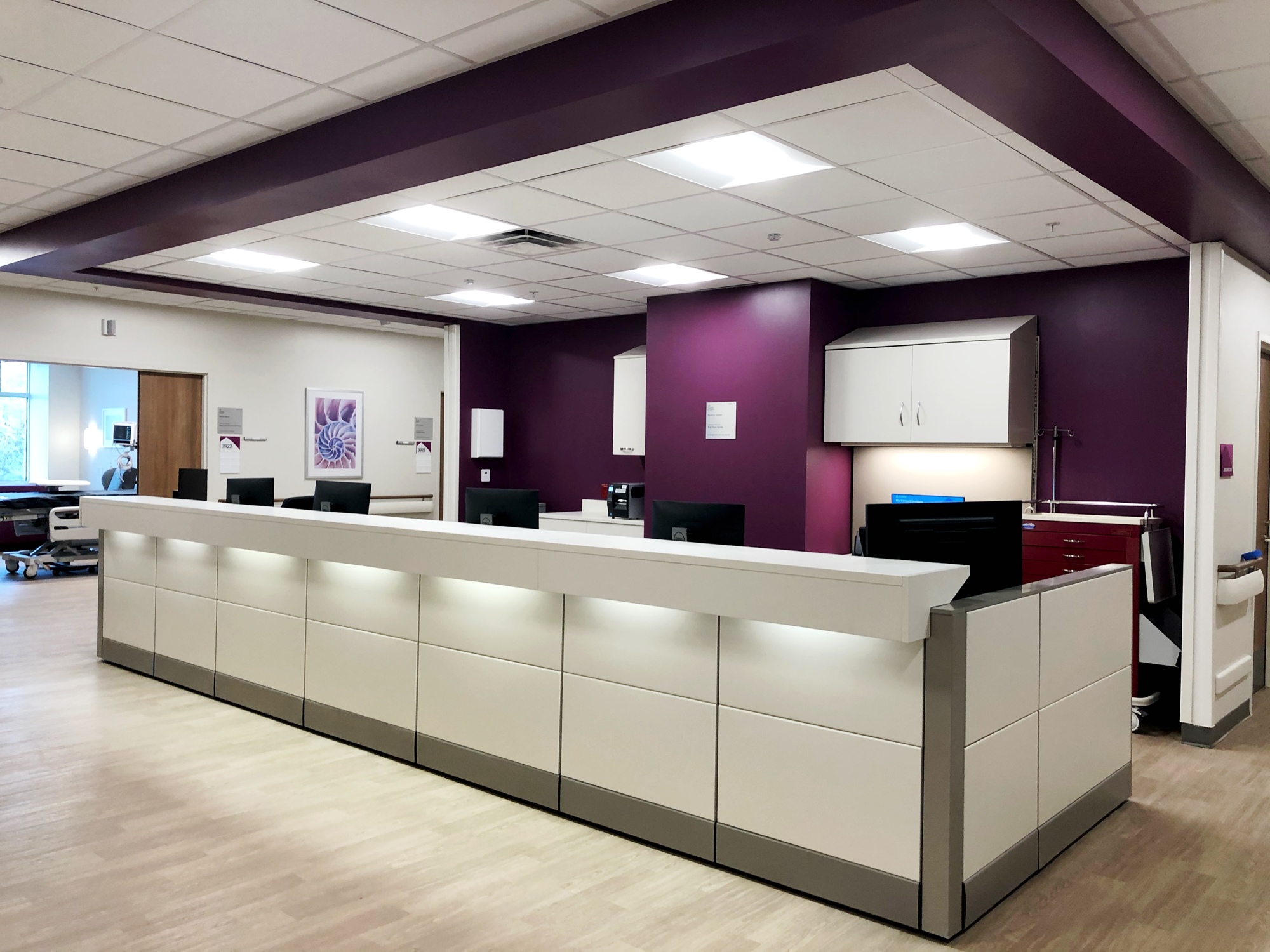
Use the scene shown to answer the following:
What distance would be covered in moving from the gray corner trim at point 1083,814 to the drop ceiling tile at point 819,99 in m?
2.64

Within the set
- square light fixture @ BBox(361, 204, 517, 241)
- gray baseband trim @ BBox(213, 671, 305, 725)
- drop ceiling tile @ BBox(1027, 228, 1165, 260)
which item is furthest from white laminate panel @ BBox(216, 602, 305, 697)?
drop ceiling tile @ BBox(1027, 228, 1165, 260)

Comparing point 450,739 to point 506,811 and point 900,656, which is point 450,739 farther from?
point 900,656

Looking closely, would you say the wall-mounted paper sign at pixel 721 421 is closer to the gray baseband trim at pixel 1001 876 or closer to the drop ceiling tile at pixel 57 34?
the gray baseband trim at pixel 1001 876

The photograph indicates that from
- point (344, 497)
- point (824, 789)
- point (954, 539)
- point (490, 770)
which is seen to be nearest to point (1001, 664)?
point (954, 539)

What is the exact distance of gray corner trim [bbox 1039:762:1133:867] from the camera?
10.9ft

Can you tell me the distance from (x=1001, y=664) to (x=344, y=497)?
442cm

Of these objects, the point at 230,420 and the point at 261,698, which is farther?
the point at 230,420

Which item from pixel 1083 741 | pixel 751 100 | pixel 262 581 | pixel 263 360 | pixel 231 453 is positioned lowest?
pixel 1083 741

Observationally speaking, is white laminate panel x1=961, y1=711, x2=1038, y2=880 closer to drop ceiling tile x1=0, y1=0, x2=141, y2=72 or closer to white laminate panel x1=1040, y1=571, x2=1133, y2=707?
white laminate panel x1=1040, y1=571, x2=1133, y2=707

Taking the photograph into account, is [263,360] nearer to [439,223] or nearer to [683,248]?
[439,223]

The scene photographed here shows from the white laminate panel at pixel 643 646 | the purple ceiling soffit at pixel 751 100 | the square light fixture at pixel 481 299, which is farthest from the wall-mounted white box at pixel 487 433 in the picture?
the white laminate panel at pixel 643 646

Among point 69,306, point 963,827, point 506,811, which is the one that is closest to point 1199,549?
point 963,827

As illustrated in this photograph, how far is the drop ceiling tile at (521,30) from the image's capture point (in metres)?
3.06

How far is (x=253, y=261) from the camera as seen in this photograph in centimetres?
694
